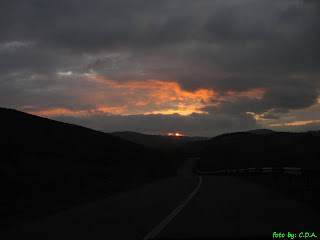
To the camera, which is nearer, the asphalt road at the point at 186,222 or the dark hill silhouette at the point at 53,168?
the asphalt road at the point at 186,222

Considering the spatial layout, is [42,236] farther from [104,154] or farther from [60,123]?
[60,123]

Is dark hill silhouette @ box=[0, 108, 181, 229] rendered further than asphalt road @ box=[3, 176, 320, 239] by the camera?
Yes

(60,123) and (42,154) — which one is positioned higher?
(60,123)

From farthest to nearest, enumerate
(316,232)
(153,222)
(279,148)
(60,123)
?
(279,148) < (60,123) < (153,222) < (316,232)

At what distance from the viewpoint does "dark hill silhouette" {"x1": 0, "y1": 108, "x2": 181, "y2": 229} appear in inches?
677

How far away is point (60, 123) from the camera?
8744 centimetres

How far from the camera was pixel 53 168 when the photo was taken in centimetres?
3909

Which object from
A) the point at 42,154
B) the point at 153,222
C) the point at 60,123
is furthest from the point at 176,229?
the point at 60,123

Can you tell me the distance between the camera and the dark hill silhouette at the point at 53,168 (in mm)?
17203

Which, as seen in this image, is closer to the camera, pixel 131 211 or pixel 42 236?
pixel 42 236

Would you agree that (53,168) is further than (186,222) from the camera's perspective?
Yes

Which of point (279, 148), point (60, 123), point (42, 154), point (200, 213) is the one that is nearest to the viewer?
point (200, 213)

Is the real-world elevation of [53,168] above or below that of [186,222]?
below

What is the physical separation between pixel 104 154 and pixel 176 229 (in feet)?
205
